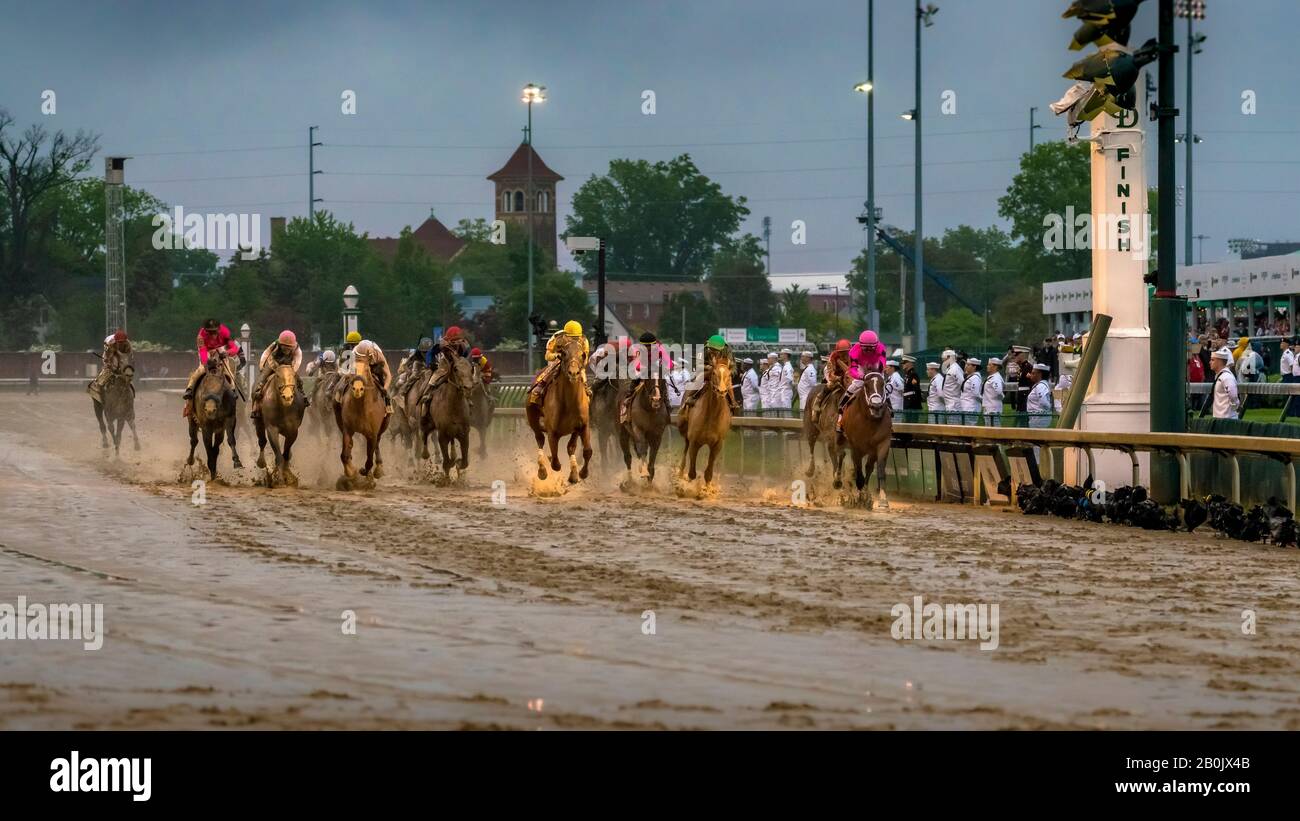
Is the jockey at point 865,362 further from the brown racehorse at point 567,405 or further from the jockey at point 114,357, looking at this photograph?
the jockey at point 114,357

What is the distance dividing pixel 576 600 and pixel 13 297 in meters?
85.5

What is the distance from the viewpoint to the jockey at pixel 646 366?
23000 millimetres

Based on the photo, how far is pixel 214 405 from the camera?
2261cm

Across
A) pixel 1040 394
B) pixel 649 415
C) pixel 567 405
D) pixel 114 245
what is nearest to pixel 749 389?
pixel 649 415

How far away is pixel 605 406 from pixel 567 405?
4107 mm

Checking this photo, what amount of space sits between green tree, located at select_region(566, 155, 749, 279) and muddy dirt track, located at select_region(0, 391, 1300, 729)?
353 ft

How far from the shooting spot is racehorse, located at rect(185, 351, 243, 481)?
22.7 metres

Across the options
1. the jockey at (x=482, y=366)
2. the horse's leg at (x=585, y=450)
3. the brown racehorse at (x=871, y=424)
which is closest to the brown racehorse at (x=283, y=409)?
the horse's leg at (x=585, y=450)

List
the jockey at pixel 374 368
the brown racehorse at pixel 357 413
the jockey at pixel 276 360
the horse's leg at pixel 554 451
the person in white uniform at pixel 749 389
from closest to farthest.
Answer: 1. the horse's leg at pixel 554 451
2. the brown racehorse at pixel 357 413
3. the jockey at pixel 374 368
4. the jockey at pixel 276 360
5. the person in white uniform at pixel 749 389

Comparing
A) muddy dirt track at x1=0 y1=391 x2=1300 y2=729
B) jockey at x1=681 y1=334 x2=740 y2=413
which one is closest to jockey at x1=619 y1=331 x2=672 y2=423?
jockey at x1=681 y1=334 x2=740 y2=413

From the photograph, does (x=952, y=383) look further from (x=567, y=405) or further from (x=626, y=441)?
(x=567, y=405)

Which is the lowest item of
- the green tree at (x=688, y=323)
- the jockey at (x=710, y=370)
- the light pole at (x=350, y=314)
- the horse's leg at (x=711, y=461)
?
the horse's leg at (x=711, y=461)

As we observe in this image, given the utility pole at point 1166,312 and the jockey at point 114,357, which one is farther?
the jockey at point 114,357

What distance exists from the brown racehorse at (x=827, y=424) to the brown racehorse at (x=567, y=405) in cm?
265
